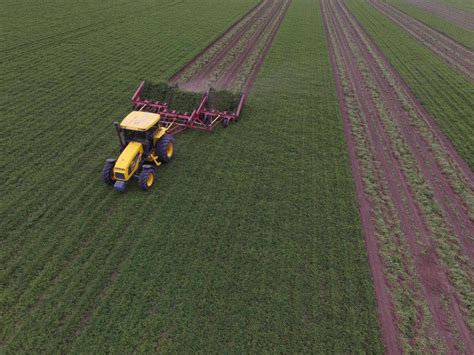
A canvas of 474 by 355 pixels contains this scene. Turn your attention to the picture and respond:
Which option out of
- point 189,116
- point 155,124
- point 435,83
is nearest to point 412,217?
point 155,124

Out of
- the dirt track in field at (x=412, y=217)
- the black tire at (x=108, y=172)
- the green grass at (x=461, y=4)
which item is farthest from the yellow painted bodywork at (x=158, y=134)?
the green grass at (x=461, y=4)

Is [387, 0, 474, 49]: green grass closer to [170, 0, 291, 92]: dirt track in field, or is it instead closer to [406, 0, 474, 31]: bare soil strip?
[406, 0, 474, 31]: bare soil strip

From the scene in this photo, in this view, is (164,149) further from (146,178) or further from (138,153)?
(146,178)

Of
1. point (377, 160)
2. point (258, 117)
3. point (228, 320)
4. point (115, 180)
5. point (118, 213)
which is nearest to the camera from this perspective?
point (228, 320)

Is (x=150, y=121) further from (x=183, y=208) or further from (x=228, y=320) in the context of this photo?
(x=228, y=320)

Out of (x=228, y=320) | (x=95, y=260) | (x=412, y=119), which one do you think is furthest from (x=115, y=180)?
(x=412, y=119)

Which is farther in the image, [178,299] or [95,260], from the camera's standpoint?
[95,260]

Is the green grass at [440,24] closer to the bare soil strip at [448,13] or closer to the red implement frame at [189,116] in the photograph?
the bare soil strip at [448,13]
